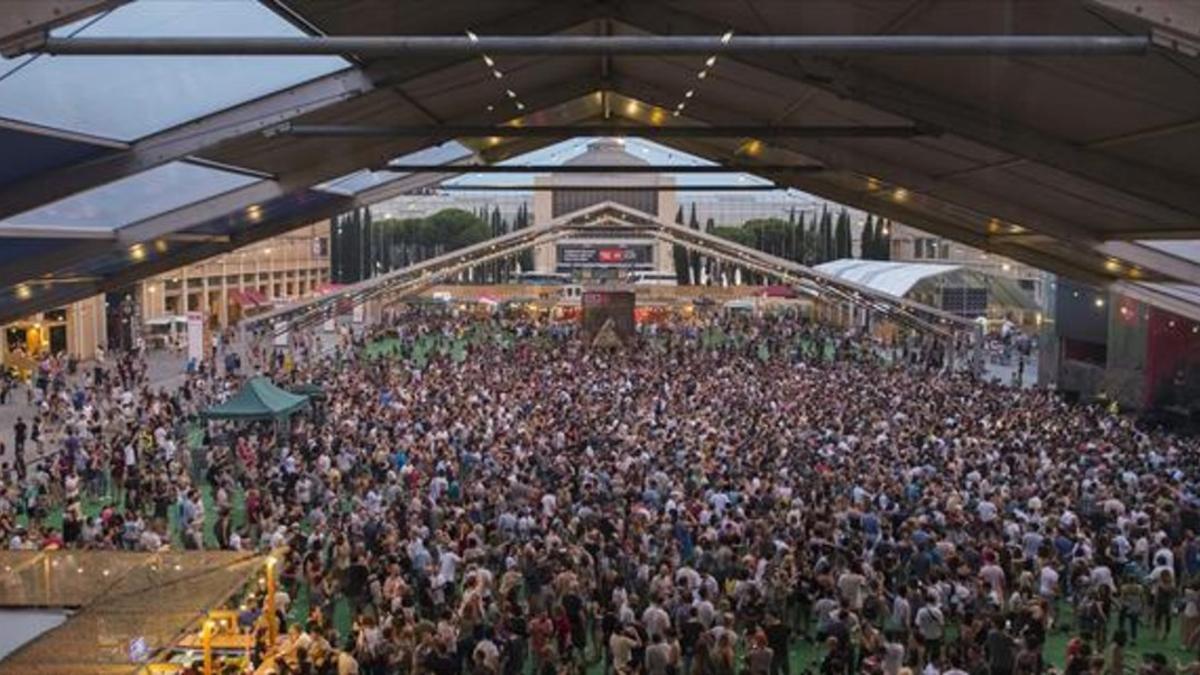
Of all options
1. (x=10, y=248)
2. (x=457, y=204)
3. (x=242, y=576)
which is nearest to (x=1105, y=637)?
(x=242, y=576)

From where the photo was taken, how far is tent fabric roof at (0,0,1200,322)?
31.1ft

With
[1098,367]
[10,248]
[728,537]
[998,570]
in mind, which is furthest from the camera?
[1098,367]

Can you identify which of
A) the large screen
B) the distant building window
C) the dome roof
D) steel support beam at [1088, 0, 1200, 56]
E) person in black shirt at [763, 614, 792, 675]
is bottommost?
person in black shirt at [763, 614, 792, 675]

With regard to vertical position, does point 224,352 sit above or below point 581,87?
below

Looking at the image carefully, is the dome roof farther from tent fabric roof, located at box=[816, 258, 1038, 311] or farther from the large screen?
tent fabric roof, located at box=[816, 258, 1038, 311]

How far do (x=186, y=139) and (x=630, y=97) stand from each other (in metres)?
8.97

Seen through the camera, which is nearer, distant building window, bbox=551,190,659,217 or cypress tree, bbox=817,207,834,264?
cypress tree, bbox=817,207,834,264

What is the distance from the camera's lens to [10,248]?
46.8 ft

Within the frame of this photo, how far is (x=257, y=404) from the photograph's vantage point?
62.8 feet

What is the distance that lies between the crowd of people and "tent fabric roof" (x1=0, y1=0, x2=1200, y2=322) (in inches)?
130

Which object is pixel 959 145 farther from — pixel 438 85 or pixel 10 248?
pixel 10 248

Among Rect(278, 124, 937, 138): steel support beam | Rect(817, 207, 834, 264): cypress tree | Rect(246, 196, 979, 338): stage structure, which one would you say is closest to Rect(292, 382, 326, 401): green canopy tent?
Rect(246, 196, 979, 338): stage structure

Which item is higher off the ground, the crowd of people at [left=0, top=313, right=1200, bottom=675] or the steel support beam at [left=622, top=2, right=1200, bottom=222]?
the steel support beam at [left=622, top=2, right=1200, bottom=222]

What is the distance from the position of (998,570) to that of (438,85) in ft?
29.0
